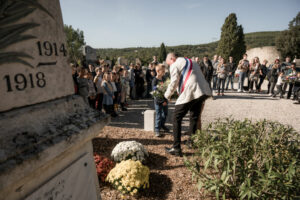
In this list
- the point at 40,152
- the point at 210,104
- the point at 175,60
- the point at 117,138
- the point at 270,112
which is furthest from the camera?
the point at 210,104

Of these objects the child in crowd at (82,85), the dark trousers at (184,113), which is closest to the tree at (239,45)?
the child in crowd at (82,85)

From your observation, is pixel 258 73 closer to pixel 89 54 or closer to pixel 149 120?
pixel 149 120

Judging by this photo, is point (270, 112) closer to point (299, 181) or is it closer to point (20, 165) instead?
point (299, 181)

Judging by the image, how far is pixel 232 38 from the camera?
3641 cm

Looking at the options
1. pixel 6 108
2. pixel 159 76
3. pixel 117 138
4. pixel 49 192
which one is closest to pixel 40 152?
pixel 6 108

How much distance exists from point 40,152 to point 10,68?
54 cm

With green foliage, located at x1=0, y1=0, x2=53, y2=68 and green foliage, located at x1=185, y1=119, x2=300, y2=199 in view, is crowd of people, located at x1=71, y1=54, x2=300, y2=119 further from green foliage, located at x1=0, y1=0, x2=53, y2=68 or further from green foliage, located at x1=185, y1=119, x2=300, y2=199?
green foliage, located at x1=0, y1=0, x2=53, y2=68

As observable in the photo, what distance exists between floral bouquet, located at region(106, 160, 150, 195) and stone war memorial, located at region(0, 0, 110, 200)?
115 centimetres

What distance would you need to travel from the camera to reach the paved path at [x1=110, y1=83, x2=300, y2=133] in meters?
6.32

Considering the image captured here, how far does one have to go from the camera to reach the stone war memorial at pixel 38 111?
96 centimetres

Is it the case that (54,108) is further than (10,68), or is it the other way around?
(54,108)

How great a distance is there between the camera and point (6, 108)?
103 cm

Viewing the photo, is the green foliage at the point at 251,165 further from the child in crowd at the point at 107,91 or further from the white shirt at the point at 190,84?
the child in crowd at the point at 107,91

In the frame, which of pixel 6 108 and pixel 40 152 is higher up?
pixel 6 108
